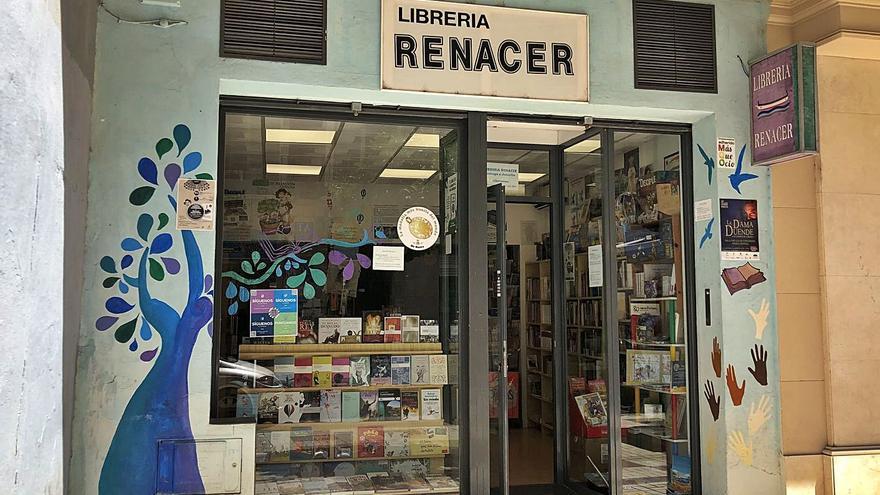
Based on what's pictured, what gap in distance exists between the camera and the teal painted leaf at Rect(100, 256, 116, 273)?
3977 mm

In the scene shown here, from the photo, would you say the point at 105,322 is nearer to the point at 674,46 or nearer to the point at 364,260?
the point at 364,260

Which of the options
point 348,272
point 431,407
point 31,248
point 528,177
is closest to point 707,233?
point 528,177

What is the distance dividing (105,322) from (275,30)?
6.15 ft

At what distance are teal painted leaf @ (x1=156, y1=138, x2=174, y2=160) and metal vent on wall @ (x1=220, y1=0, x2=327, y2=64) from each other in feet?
1.91

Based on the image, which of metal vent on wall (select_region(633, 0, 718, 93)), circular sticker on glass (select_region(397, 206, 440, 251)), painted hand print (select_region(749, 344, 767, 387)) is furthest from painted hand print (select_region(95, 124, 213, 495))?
painted hand print (select_region(749, 344, 767, 387))

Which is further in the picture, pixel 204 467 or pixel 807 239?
pixel 807 239

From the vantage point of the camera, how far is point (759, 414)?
15.7ft

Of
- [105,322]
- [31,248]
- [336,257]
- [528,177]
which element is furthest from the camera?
[528,177]

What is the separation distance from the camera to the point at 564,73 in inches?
184

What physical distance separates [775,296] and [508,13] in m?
2.52

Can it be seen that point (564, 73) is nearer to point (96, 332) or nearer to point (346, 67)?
point (346, 67)

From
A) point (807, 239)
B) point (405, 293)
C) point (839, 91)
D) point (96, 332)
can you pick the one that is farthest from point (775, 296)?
point (96, 332)

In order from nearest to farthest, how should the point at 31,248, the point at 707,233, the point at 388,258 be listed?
the point at 31,248 < the point at 388,258 < the point at 707,233

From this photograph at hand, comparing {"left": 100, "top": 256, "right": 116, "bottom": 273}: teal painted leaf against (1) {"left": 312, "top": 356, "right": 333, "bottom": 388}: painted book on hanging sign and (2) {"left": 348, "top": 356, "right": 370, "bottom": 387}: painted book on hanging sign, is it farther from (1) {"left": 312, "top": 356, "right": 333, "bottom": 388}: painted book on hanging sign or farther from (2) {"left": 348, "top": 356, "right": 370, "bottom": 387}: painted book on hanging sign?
(2) {"left": 348, "top": 356, "right": 370, "bottom": 387}: painted book on hanging sign
